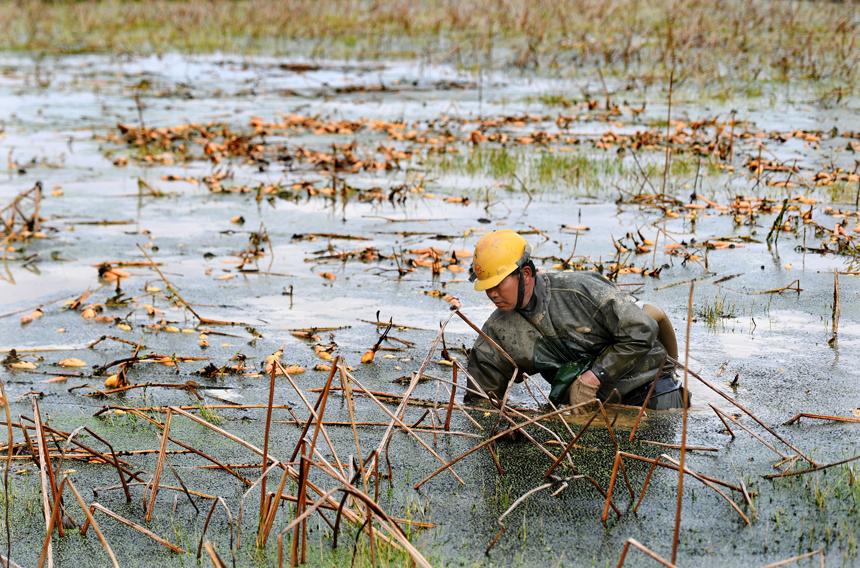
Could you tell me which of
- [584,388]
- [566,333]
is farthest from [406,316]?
[584,388]

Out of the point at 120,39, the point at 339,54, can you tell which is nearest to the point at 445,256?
the point at 339,54

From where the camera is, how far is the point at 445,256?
7645 millimetres

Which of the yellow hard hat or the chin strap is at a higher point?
the yellow hard hat

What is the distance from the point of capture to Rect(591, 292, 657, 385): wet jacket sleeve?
469cm

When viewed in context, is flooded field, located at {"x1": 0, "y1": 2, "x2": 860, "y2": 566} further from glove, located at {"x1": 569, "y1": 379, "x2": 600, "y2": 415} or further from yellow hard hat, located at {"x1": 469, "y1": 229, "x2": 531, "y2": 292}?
yellow hard hat, located at {"x1": 469, "y1": 229, "x2": 531, "y2": 292}

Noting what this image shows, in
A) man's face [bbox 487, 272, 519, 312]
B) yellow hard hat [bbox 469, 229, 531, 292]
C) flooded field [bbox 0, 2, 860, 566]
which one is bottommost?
flooded field [bbox 0, 2, 860, 566]

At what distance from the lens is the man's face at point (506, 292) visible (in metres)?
4.62

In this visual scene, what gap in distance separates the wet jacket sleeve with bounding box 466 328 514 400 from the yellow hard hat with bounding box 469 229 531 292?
426 millimetres

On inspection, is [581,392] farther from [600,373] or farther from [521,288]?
[521,288]

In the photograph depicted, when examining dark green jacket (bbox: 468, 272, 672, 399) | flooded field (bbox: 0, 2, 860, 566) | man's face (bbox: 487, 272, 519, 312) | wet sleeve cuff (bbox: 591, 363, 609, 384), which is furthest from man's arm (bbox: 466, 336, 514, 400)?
wet sleeve cuff (bbox: 591, 363, 609, 384)

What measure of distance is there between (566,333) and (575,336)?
4cm

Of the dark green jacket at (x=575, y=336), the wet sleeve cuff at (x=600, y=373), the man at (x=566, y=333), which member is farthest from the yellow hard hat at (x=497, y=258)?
the wet sleeve cuff at (x=600, y=373)

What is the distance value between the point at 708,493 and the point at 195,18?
72.4 feet

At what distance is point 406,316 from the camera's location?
6.51 meters
